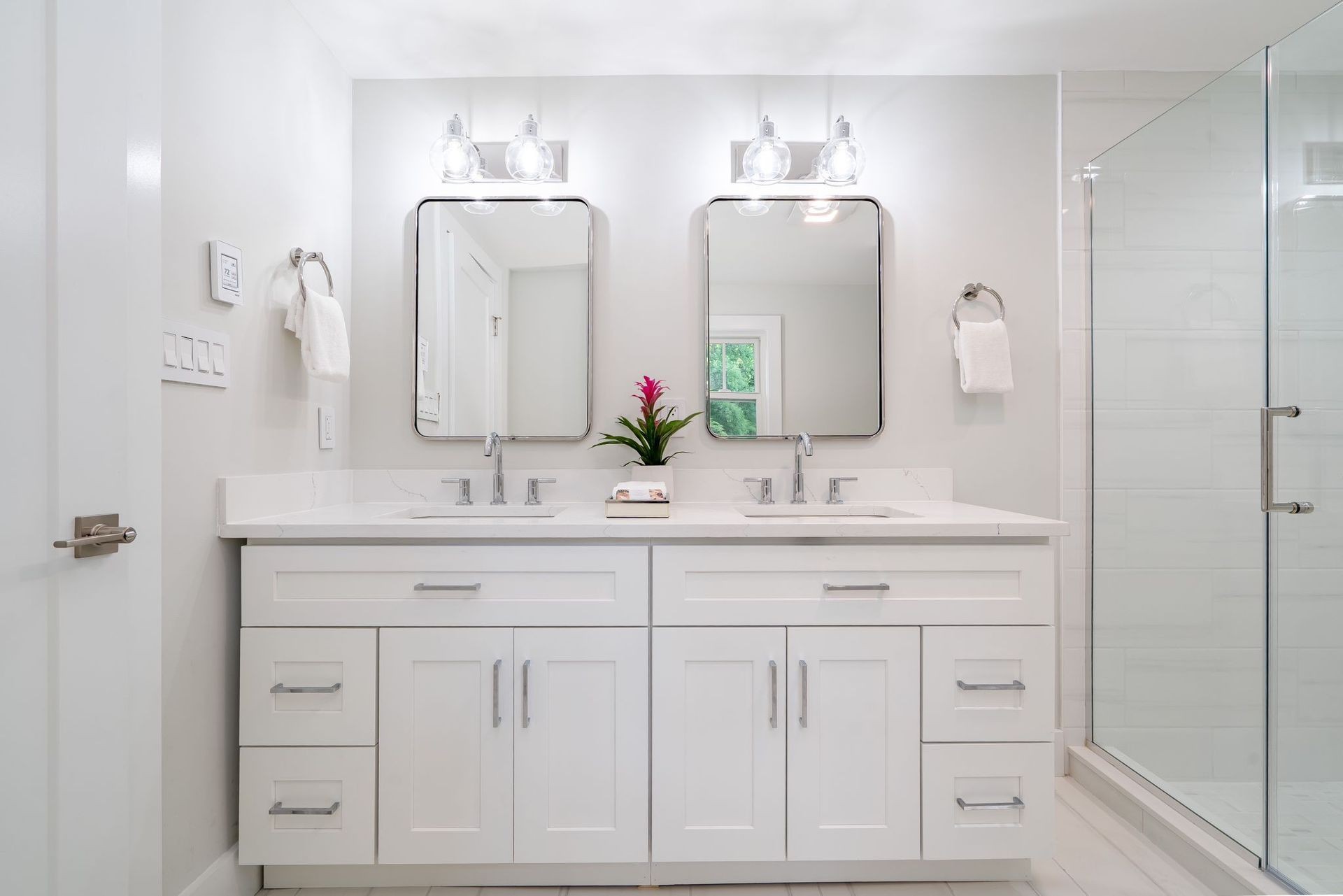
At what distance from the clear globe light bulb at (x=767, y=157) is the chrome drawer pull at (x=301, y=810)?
2020 mm

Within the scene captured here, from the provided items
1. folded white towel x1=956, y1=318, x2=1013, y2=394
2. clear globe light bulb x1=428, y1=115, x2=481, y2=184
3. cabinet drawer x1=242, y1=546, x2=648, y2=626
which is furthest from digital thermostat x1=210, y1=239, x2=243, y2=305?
folded white towel x1=956, y1=318, x2=1013, y2=394

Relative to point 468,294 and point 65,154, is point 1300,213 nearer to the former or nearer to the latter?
point 468,294

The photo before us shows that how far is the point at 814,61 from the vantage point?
6.95 feet

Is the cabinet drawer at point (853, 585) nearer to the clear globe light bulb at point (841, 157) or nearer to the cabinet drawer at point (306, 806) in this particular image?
the cabinet drawer at point (306, 806)

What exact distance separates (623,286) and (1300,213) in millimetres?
1688

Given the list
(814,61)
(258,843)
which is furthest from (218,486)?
(814,61)

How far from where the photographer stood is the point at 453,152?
2076mm

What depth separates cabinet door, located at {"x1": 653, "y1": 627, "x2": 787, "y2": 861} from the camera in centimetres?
156

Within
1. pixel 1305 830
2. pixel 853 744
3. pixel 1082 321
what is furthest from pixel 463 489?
pixel 1305 830

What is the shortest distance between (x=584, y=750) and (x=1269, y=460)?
1.68 metres

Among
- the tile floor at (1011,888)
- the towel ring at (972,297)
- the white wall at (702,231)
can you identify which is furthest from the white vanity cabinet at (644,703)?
the towel ring at (972,297)

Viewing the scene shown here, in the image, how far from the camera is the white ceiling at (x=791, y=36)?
6.17 feet

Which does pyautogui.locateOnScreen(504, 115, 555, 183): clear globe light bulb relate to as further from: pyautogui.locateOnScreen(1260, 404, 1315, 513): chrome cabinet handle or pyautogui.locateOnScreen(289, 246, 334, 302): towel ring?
pyautogui.locateOnScreen(1260, 404, 1315, 513): chrome cabinet handle

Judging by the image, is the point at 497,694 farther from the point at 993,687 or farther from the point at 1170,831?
the point at 1170,831
